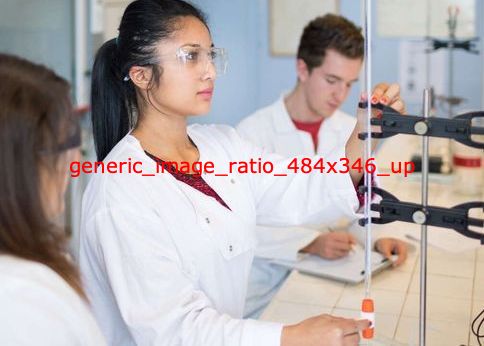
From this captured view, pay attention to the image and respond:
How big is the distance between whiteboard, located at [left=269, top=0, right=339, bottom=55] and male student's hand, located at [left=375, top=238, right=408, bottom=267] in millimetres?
2732

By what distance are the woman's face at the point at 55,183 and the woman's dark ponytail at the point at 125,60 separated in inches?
17.7

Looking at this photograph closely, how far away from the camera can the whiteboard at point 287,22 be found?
4.62 m

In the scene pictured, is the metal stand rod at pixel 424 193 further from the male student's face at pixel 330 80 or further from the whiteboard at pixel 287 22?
the whiteboard at pixel 287 22

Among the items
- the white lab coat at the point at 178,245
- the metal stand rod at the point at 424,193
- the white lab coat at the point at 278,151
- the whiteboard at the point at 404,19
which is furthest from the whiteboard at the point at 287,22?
the metal stand rod at the point at 424,193

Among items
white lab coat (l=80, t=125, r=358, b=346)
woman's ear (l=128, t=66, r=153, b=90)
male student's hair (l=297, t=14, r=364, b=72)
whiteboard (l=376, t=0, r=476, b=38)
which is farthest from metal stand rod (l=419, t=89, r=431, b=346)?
whiteboard (l=376, t=0, r=476, b=38)

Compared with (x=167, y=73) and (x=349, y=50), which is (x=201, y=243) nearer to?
(x=167, y=73)

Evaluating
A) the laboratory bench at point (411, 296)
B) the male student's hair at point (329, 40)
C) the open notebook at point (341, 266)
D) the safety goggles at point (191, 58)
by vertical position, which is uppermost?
Answer: the male student's hair at point (329, 40)

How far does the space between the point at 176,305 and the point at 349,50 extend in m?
1.42

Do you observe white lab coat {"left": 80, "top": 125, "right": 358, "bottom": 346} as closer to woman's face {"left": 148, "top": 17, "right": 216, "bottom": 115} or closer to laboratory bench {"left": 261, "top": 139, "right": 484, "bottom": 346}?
woman's face {"left": 148, "top": 17, "right": 216, "bottom": 115}

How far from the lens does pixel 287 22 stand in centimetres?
466

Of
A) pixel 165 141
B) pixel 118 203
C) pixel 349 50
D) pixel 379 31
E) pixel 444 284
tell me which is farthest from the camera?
pixel 379 31

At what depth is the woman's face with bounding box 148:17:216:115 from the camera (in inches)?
57.9

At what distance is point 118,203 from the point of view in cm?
139

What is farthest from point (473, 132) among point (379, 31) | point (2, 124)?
point (379, 31)
